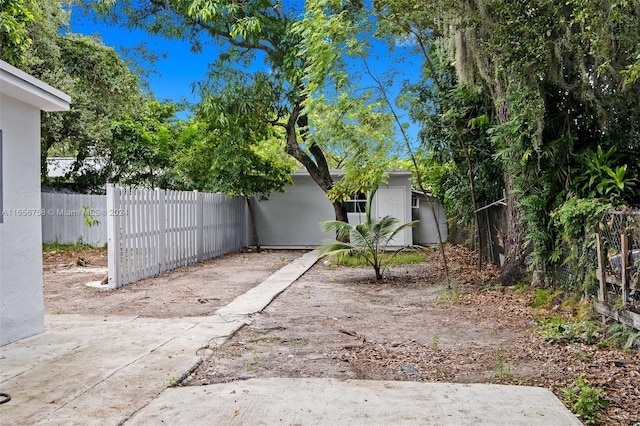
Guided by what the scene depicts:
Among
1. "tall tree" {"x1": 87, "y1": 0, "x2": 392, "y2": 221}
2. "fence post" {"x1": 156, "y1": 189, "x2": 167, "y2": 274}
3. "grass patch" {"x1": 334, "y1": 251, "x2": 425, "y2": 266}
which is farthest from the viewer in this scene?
"tall tree" {"x1": 87, "y1": 0, "x2": 392, "y2": 221}

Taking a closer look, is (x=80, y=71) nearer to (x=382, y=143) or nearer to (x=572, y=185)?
(x=382, y=143)

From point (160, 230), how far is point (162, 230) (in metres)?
0.13

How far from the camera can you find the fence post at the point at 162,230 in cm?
1059

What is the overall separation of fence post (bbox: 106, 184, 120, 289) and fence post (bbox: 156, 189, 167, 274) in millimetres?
1666

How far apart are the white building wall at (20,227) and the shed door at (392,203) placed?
13.3 m

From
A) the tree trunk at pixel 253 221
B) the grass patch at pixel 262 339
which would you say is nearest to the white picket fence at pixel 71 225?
the tree trunk at pixel 253 221

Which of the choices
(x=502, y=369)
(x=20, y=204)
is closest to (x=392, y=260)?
(x=502, y=369)

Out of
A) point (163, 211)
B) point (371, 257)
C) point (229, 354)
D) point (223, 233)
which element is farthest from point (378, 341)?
point (223, 233)

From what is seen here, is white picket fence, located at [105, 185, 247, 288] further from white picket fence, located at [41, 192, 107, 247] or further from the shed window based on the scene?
the shed window

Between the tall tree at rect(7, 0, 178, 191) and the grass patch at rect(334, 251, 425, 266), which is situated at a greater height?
the tall tree at rect(7, 0, 178, 191)

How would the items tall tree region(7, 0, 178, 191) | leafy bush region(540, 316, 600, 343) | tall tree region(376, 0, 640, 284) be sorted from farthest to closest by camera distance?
1. tall tree region(7, 0, 178, 191)
2. tall tree region(376, 0, 640, 284)
3. leafy bush region(540, 316, 600, 343)

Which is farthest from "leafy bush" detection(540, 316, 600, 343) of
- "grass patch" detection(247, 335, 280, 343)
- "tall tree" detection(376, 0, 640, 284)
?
"grass patch" detection(247, 335, 280, 343)

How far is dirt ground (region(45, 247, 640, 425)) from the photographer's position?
13.8 ft

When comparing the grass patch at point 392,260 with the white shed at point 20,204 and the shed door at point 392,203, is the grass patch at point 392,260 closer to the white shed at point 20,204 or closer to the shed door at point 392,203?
the shed door at point 392,203
